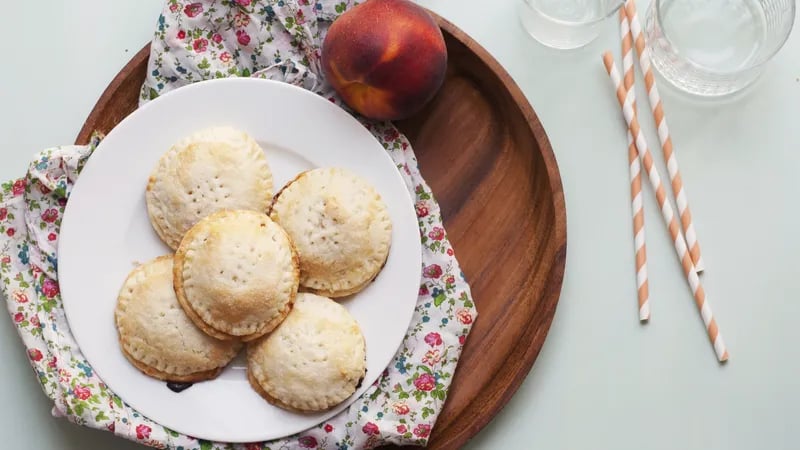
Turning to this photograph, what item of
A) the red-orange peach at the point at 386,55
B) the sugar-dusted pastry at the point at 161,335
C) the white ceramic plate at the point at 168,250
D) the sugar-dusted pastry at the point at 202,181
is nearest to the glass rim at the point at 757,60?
the red-orange peach at the point at 386,55

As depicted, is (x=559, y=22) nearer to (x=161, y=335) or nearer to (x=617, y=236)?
(x=617, y=236)

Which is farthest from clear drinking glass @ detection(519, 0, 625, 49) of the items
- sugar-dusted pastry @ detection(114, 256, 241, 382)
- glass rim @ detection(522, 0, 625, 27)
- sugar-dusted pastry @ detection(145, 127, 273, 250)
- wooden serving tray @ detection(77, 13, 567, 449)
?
sugar-dusted pastry @ detection(114, 256, 241, 382)

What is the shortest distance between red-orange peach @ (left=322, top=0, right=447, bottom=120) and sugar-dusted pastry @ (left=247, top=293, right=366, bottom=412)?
12.5 inches

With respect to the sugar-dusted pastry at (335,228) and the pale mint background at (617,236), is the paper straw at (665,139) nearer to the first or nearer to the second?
the pale mint background at (617,236)

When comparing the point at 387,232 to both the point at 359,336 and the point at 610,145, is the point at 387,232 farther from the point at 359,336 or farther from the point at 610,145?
the point at 610,145

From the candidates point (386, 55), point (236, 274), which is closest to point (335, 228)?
point (236, 274)

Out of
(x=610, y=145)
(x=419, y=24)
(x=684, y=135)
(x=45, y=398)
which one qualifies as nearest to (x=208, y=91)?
(x=419, y=24)

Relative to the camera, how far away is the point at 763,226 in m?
1.28

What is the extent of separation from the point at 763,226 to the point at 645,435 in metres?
0.39

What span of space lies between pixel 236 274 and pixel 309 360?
160 millimetres

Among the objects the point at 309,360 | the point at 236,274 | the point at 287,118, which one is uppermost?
the point at 287,118

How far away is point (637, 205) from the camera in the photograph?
1244mm

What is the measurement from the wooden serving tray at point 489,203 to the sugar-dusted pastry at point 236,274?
0.25 m

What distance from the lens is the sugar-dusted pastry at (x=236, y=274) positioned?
107cm
